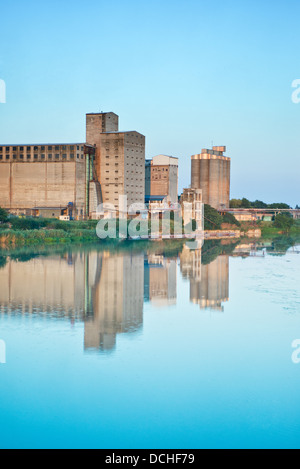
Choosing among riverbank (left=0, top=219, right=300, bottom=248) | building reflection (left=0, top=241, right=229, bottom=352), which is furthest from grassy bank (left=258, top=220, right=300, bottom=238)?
building reflection (left=0, top=241, right=229, bottom=352)

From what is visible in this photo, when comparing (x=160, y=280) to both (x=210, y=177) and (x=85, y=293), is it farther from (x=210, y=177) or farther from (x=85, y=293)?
(x=210, y=177)

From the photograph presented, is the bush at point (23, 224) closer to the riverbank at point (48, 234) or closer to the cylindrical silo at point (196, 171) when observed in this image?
the riverbank at point (48, 234)

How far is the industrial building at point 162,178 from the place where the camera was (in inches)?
2064

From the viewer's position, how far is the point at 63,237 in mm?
25938

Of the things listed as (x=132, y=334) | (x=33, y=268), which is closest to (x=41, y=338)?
(x=132, y=334)

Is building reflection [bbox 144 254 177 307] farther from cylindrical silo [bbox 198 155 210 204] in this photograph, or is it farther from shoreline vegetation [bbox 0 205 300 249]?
cylindrical silo [bbox 198 155 210 204]

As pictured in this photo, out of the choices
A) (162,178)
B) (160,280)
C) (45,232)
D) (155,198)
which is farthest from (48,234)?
(162,178)

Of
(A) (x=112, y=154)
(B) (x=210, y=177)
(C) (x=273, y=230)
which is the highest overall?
(B) (x=210, y=177)

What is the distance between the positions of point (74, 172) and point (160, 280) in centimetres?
2745

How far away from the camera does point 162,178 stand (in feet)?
172

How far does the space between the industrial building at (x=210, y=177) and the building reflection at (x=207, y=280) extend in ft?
159

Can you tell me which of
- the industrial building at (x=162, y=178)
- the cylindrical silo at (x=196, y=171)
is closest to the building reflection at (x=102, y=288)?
the industrial building at (x=162, y=178)
